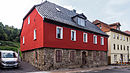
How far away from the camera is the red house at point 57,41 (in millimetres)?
16208

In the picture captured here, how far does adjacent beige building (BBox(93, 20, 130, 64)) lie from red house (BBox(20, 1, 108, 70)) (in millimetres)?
8686

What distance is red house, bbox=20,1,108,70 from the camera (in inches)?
638

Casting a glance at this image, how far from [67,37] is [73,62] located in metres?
4.03

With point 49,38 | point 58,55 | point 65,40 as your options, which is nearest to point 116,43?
point 65,40

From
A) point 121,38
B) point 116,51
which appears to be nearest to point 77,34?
point 116,51

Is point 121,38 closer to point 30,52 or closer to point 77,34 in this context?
point 77,34

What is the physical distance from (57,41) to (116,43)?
2247 cm

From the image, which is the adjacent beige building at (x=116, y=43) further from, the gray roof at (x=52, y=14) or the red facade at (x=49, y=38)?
the gray roof at (x=52, y=14)

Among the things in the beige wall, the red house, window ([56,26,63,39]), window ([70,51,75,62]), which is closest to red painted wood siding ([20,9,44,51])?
the red house

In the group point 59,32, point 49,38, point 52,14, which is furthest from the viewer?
point 52,14

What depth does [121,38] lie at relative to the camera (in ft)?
121

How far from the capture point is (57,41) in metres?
17.5

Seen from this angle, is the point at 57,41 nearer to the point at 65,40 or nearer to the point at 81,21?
the point at 65,40

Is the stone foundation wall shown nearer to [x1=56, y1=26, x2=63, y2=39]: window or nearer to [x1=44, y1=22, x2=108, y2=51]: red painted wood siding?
[x1=44, y1=22, x2=108, y2=51]: red painted wood siding
